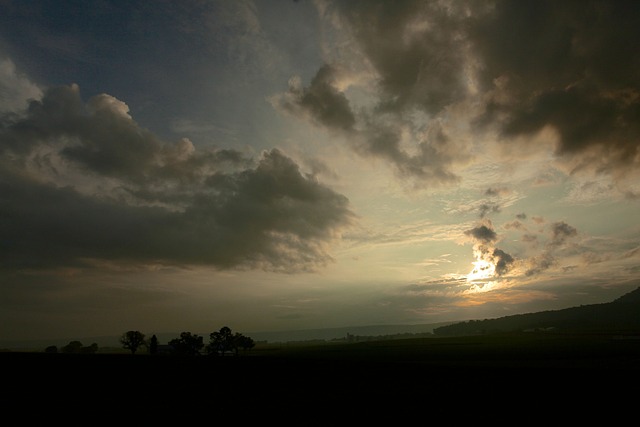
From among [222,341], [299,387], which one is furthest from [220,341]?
[299,387]

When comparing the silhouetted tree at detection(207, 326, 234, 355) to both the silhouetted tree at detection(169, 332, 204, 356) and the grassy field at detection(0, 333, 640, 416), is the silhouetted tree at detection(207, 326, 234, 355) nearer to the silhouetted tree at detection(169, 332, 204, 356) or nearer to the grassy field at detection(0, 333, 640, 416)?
the silhouetted tree at detection(169, 332, 204, 356)

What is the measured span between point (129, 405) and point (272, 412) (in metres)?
11.0

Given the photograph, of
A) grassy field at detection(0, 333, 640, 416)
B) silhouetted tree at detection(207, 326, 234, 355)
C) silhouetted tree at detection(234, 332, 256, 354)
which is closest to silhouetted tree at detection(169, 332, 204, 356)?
silhouetted tree at detection(207, 326, 234, 355)

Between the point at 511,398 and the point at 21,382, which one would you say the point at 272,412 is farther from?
the point at 21,382

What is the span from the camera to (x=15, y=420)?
21234 mm

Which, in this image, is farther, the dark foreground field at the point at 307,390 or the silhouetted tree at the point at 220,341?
the silhouetted tree at the point at 220,341

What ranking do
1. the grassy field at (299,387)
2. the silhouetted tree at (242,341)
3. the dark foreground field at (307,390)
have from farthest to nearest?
the silhouetted tree at (242,341)
the grassy field at (299,387)
the dark foreground field at (307,390)

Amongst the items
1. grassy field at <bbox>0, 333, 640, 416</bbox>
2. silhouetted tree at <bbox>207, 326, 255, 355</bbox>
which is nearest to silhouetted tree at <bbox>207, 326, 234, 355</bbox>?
silhouetted tree at <bbox>207, 326, 255, 355</bbox>

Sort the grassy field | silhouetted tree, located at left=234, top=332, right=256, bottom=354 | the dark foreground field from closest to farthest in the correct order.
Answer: the dark foreground field, the grassy field, silhouetted tree, located at left=234, top=332, right=256, bottom=354

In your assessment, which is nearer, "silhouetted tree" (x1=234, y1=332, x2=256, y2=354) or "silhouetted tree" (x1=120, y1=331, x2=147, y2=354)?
"silhouetted tree" (x1=120, y1=331, x2=147, y2=354)

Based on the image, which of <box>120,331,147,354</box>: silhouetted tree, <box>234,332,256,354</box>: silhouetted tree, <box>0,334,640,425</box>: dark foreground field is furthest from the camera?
<box>234,332,256,354</box>: silhouetted tree

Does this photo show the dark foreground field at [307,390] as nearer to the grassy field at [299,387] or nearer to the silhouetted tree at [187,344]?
the grassy field at [299,387]

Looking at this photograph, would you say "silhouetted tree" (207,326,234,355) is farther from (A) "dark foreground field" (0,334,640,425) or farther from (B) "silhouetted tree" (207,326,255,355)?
(A) "dark foreground field" (0,334,640,425)

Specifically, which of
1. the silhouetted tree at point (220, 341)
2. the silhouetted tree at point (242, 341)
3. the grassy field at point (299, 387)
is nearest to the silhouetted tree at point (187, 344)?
the silhouetted tree at point (220, 341)
